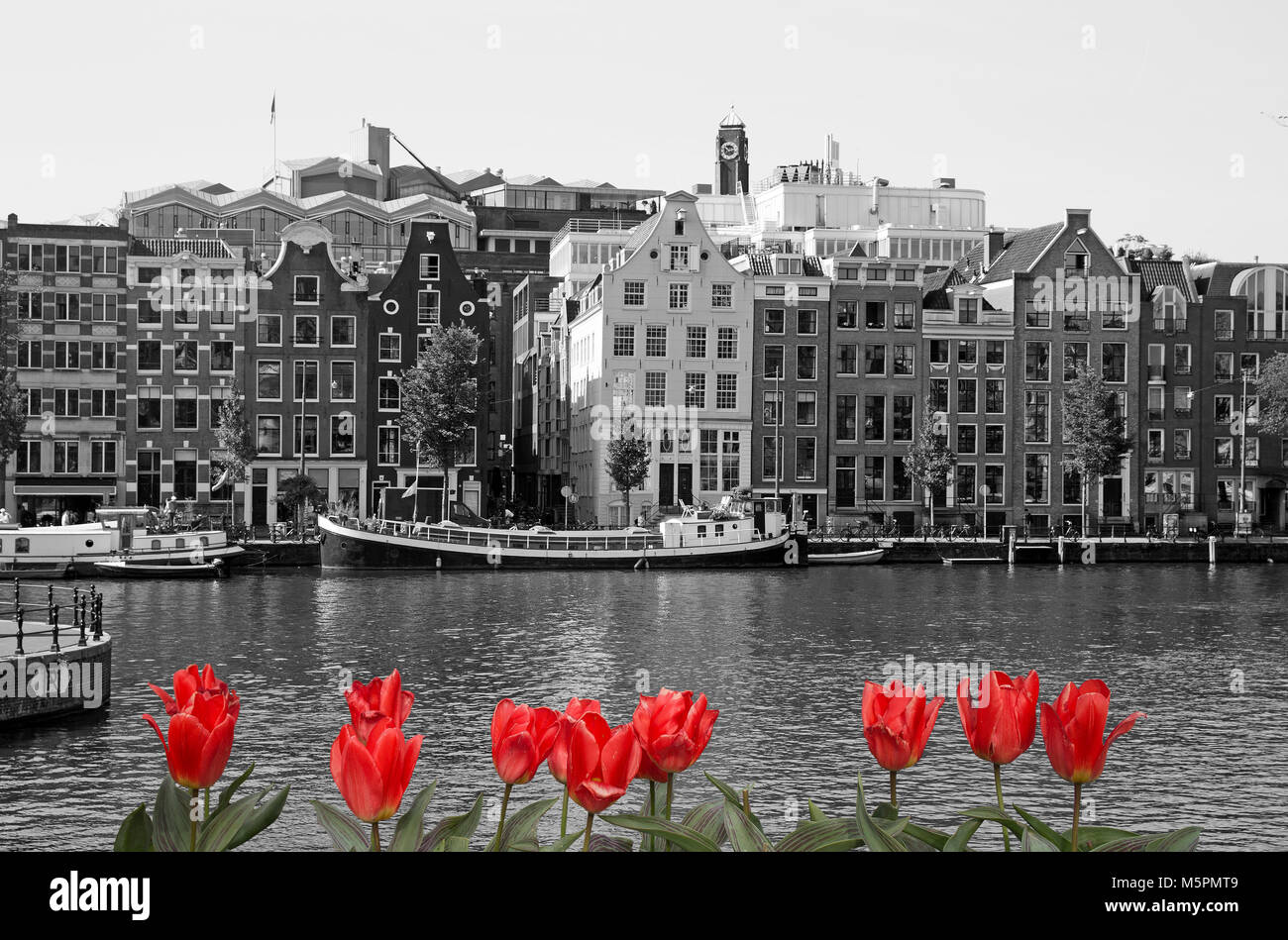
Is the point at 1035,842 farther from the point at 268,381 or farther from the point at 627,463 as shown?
the point at 268,381

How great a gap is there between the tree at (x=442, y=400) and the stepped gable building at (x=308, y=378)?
655 cm

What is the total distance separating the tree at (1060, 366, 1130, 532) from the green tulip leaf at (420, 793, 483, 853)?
89.1 m

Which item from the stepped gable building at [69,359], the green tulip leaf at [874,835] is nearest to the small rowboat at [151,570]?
the stepped gable building at [69,359]

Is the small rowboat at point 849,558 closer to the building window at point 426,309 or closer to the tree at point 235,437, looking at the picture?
the building window at point 426,309

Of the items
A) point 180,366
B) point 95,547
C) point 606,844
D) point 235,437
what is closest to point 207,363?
point 180,366

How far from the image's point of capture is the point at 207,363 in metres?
86.6

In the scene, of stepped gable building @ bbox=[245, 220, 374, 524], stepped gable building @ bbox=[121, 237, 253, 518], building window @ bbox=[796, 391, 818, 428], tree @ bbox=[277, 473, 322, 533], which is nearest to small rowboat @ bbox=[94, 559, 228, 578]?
tree @ bbox=[277, 473, 322, 533]

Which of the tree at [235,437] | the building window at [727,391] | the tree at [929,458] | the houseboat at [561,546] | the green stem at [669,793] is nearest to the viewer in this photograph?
the green stem at [669,793]

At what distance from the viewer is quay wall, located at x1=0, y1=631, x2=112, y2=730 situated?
26531 millimetres

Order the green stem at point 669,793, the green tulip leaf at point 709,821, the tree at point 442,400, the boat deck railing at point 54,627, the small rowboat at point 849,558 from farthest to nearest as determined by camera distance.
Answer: the tree at point 442,400
the small rowboat at point 849,558
the boat deck railing at point 54,627
the green tulip leaf at point 709,821
the green stem at point 669,793

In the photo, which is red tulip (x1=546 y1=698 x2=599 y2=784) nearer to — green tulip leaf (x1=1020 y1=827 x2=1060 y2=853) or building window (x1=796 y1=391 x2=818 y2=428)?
green tulip leaf (x1=1020 y1=827 x2=1060 y2=853)

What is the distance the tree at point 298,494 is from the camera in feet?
272
